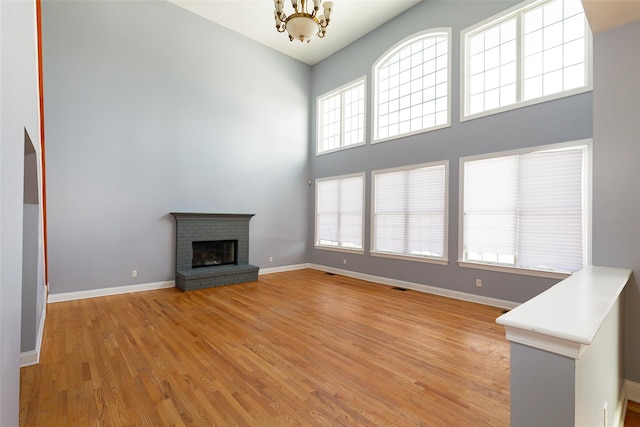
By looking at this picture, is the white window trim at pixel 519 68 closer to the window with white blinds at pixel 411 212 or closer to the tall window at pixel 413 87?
the tall window at pixel 413 87

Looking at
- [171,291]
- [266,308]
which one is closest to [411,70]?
[266,308]

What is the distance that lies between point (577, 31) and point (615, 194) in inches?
114

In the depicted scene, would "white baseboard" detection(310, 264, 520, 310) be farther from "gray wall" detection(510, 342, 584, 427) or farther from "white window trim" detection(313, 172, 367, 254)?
"gray wall" detection(510, 342, 584, 427)

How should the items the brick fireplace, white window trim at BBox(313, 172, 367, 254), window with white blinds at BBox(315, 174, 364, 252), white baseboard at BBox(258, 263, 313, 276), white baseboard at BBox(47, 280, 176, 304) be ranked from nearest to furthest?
white baseboard at BBox(47, 280, 176, 304), the brick fireplace, white window trim at BBox(313, 172, 367, 254), window with white blinds at BBox(315, 174, 364, 252), white baseboard at BBox(258, 263, 313, 276)

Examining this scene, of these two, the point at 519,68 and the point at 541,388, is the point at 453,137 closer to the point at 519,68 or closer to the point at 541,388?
the point at 519,68

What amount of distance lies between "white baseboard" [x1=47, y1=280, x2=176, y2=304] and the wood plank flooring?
0.17m

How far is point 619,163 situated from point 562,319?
76.4 inches

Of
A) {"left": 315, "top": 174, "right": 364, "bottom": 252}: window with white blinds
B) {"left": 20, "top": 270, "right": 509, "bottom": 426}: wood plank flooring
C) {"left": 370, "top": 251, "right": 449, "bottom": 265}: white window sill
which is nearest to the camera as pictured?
{"left": 20, "top": 270, "right": 509, "bottom": 426}: wood plank flooring

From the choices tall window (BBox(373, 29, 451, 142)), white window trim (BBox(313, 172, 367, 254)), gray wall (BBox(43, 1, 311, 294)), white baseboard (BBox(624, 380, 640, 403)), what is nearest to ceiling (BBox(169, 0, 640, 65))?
gray wall (BBox(43, 1, 311, 294))

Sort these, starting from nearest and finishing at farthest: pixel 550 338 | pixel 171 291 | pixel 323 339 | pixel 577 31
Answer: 1. pixel 550 338
2. pixel 323 339
3. pixel 577 31
4. pixel 171 291

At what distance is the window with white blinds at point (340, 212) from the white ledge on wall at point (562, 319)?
4.97 metres

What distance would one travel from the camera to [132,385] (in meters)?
2.27

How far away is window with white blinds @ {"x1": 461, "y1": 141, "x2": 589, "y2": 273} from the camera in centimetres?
369

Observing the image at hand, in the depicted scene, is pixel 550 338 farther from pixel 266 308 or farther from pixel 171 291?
pixel 171 291
